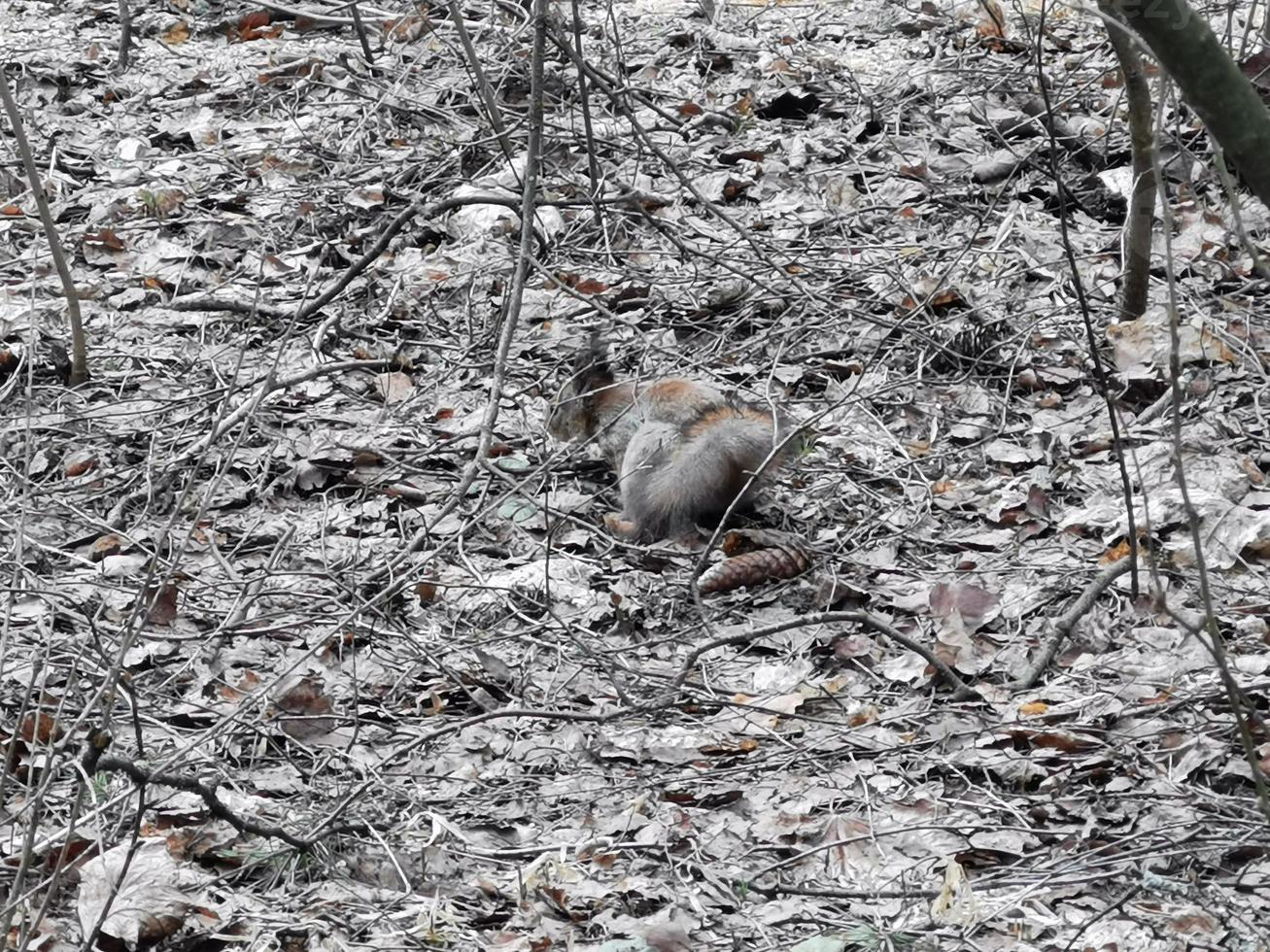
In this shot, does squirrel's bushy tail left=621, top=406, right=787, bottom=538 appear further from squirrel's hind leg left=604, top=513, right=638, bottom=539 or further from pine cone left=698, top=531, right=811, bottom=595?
pine cone left=698, top=531, right=811, bottom=595

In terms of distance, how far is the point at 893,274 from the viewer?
655 centimetres

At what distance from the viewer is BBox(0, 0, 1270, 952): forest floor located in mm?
3457

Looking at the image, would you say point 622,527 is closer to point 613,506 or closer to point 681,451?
Result: point 613,506

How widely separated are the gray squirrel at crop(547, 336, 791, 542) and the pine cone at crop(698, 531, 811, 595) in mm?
275

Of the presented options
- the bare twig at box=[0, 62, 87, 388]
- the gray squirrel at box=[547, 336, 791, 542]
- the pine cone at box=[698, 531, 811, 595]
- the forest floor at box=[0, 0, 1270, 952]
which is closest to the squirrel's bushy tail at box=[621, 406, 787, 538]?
the gray squirrel at box=[547, 336, 791, 542]

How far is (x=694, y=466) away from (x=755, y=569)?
463mm

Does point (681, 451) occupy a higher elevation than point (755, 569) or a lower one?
higher

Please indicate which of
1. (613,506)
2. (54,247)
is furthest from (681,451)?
(54,247)

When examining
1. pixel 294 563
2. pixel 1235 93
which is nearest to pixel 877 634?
pixel 294 563

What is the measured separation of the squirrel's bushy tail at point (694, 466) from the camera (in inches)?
201

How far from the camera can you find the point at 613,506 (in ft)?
18.4

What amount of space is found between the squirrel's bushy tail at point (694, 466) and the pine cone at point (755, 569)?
0.29m

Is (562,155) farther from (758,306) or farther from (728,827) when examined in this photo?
(728,827)

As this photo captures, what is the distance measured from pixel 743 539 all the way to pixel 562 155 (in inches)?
144
